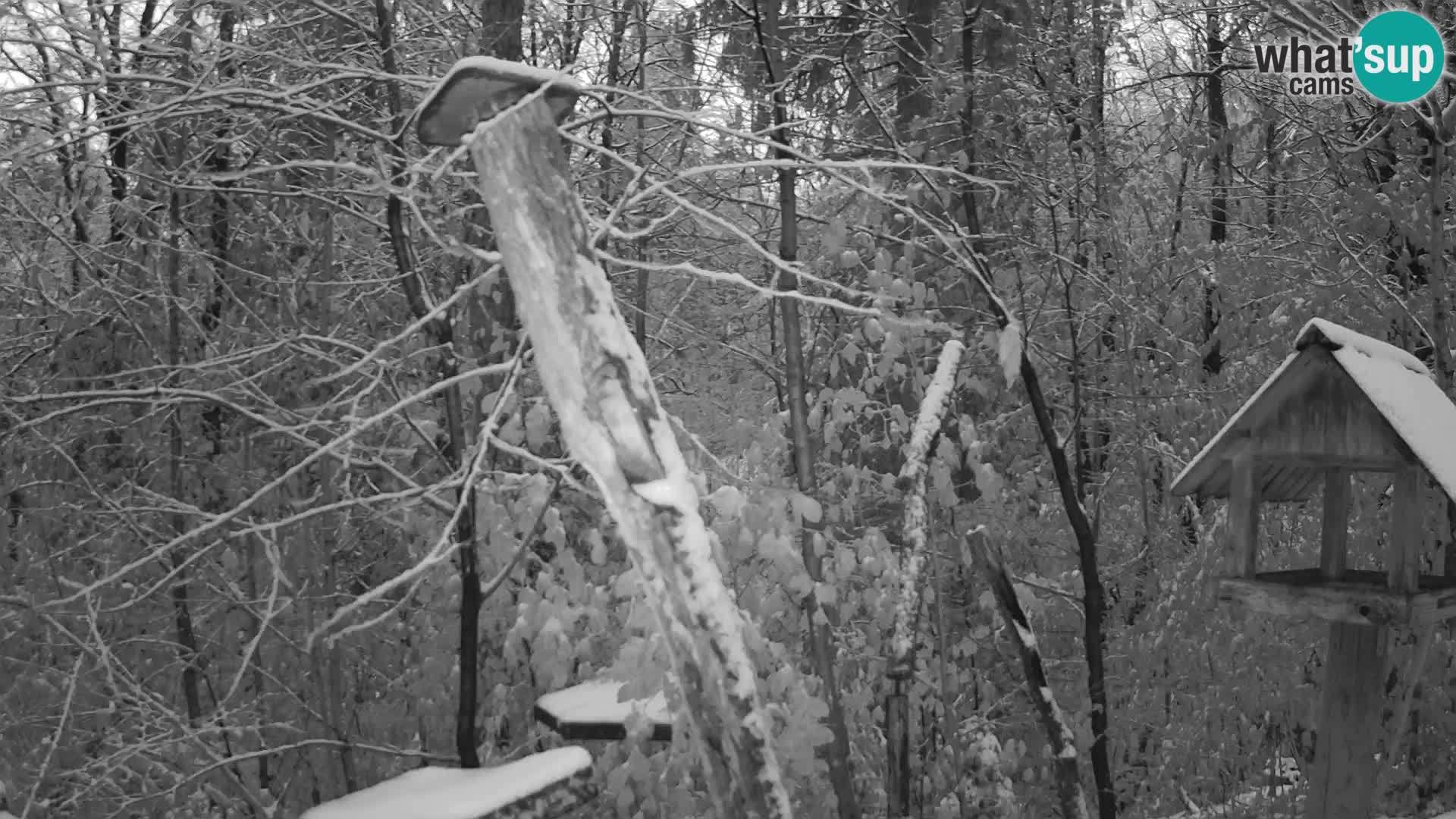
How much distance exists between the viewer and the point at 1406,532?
14.9 feet

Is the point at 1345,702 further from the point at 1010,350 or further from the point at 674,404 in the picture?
the point at 674,404

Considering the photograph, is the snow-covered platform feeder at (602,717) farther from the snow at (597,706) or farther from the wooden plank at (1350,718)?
the wooden plank at (1350,718)

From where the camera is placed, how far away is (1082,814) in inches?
188

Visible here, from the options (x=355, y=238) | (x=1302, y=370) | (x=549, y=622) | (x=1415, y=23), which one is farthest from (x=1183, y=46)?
(x=549, y=622)

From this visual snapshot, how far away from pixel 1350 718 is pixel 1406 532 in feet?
3.19

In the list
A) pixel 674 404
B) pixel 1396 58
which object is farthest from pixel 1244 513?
pixel 674 404

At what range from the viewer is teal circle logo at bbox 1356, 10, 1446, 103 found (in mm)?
6379

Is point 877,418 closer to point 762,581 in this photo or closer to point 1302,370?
point 762,581

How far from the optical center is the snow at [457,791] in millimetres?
3027

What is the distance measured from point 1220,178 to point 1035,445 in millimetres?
3395

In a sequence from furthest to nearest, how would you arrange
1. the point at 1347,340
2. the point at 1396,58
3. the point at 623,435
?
1. the point at 1396,58
2. the point at 1347,340
3. the point at 623,435

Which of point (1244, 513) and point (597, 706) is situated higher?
point (1244, 513)

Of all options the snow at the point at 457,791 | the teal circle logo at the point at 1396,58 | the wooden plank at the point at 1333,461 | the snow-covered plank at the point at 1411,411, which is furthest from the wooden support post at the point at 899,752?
the teal circle logo at the point at 1396,58

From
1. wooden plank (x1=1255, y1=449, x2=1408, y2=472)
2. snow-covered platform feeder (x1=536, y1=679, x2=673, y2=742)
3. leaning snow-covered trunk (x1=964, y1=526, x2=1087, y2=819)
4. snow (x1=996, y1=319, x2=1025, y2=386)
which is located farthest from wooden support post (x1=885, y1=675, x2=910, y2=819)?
wooden plank (x1=1255, y1=449, x2=1408, y2=472)
